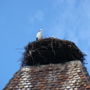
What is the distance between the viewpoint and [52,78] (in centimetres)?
1214

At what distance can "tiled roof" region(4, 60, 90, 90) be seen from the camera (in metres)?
11.7

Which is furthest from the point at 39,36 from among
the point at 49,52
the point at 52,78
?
the point at 52,78

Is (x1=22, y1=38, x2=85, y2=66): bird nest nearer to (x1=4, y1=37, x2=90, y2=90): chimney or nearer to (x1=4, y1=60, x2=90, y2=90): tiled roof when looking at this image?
(x1=4, y1=37, x2=90, y2=90): chimney

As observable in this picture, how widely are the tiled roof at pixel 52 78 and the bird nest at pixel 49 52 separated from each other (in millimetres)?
516

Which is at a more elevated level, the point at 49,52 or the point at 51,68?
the point at 49,52

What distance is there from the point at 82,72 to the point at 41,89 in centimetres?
119

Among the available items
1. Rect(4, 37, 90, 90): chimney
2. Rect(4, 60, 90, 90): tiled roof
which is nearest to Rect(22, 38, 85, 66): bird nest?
Rect(4, 37, 90, 90): chimney

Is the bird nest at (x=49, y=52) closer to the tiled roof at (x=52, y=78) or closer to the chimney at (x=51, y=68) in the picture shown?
the chimney at (x=51, y=68)

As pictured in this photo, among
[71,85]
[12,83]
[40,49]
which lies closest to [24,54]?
[40,49]

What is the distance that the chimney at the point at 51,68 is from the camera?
38.7 feet

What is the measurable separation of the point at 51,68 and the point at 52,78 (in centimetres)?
57

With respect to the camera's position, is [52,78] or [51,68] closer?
[52,78]

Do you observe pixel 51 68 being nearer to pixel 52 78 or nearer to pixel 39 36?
pixel 52 78

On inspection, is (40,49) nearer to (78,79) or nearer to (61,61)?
(61,61)
